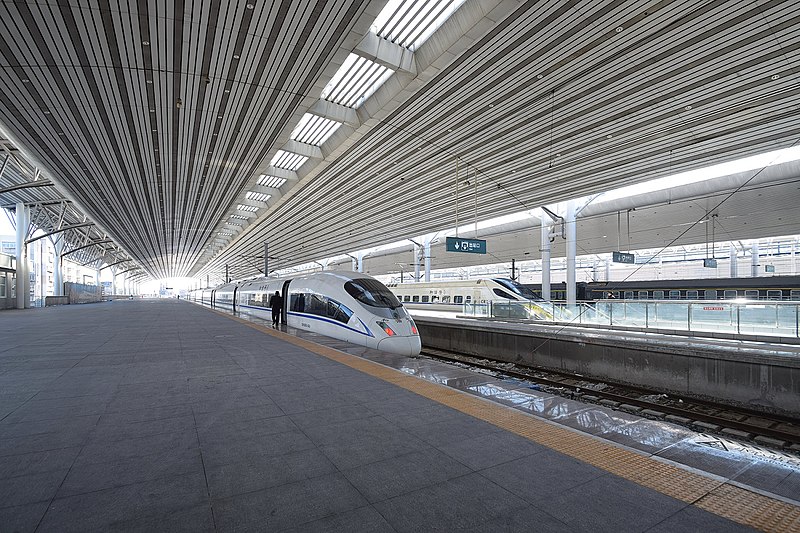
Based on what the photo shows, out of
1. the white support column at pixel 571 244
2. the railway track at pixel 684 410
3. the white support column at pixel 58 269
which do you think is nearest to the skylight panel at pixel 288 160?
the railway track at pixel 684 410

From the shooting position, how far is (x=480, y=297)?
2411 centimetres

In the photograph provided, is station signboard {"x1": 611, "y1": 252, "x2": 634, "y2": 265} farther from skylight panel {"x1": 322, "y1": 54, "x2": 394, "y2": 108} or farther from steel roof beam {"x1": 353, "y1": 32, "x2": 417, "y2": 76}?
steel roof beam {"x1": 353, "y1": 32, "x2": 417, "y2": 76}

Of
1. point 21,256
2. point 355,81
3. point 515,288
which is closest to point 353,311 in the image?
point 355,81

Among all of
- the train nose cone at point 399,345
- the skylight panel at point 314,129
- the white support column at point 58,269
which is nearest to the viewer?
the train nose cone at point 399,345

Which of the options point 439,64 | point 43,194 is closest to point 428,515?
point 439,64

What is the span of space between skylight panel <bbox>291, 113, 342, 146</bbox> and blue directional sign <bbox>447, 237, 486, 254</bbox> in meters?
5.93

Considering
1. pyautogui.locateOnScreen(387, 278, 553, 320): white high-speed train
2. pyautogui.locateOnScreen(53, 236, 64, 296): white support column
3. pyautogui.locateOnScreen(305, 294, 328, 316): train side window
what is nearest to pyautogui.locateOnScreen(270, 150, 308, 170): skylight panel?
pyautogui.locateOnScreen(305, 294, 328, 316): train side window

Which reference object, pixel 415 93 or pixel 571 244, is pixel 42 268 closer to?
pixel 415 93

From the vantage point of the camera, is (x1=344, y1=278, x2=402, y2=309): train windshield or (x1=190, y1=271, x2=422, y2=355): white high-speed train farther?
(x1=344, y1=278, x2=402, y2=309): train windshield

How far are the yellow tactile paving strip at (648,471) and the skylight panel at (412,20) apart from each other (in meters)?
7.65

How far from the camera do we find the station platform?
252cm

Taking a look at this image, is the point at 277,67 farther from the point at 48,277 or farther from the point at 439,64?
the point at 48,277

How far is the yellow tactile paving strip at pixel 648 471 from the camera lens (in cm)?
256

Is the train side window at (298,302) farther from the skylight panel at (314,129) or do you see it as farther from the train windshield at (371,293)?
the skylight panel at (314,129)
